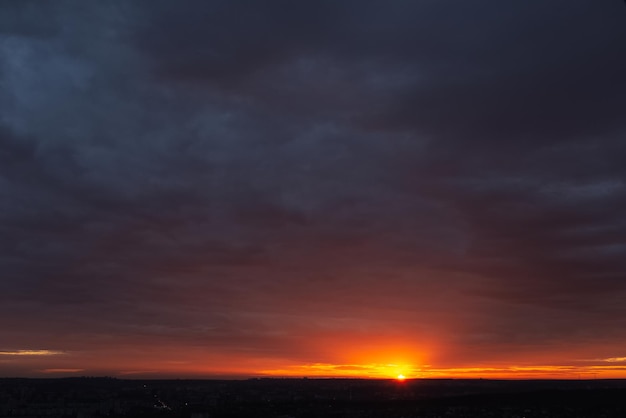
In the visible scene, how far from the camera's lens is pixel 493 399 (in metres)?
146

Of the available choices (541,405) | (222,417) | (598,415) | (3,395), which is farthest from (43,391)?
(598,415)

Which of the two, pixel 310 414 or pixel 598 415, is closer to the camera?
pixel 598 415

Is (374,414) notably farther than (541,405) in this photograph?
No

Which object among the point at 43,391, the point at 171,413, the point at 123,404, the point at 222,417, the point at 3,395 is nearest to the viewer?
the point at 222,417

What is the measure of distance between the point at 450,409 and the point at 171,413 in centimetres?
5075

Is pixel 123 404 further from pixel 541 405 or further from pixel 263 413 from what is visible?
pixel 541 405

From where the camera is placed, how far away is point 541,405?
12700cm

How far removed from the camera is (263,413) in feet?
364

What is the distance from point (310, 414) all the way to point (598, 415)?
4633 cm

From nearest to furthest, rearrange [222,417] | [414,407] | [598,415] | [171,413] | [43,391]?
1. [598,415]
2. [222,417]
3. [171,413]
4. [414,407]
5. [43,391]

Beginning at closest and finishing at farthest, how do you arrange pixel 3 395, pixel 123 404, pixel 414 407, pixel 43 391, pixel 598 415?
1. pixel 598 415
2. pixel 414 407
3. pixel 123 404
4. pixel 3 395
5. pixel 43 391

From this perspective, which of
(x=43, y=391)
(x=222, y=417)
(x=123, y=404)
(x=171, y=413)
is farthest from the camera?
(x=43, y=391)

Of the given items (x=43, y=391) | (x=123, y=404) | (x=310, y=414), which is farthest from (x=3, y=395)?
(x=310, y=414)

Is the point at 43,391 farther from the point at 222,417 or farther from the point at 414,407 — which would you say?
the point at 414,407
